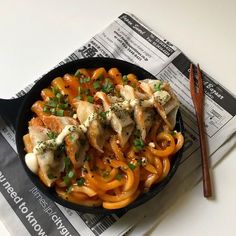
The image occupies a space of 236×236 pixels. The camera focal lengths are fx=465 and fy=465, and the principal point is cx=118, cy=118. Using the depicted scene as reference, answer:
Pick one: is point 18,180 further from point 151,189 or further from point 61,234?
point 151,189

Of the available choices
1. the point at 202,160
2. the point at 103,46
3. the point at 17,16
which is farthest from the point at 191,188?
the point at 17,16

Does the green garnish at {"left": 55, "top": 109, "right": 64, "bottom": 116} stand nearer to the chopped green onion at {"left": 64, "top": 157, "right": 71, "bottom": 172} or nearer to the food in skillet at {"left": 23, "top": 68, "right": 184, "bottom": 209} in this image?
the food in skillet at {"left": 23, "top": 68, "right": 184, "bottom": 209}

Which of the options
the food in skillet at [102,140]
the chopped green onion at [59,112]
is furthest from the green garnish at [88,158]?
the chopped green onion at [59,112]

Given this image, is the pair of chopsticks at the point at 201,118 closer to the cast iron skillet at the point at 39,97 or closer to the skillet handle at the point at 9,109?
the cast iron skillet at the point at 39,97

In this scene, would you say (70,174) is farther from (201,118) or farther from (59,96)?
(201,118)

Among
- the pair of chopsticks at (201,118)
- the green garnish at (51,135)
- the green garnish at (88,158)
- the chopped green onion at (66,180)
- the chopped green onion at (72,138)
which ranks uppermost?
the pair of chopsticks at (201,118)

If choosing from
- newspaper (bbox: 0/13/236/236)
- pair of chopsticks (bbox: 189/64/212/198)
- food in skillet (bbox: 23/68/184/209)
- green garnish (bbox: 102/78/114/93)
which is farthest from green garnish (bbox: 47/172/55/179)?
pair of chopsticks (bbox: 189/64/212/198)

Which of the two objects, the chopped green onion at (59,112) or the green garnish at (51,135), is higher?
the chopped green onion at (59,112)
